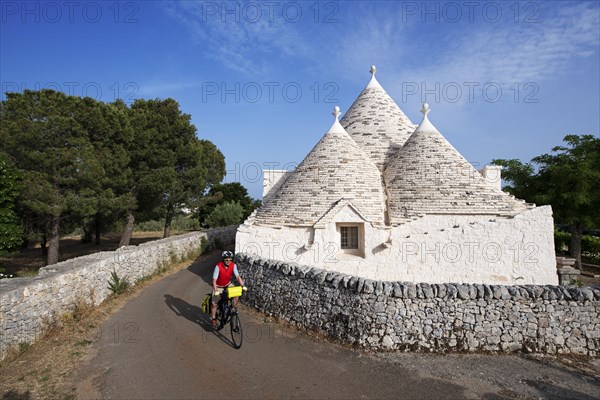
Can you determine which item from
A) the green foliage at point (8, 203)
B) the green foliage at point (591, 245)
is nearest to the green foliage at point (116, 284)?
the green foliage at point (8, 203)

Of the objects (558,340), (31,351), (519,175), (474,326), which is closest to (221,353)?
(31,351)

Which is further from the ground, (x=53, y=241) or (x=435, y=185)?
(x=435, y=185)

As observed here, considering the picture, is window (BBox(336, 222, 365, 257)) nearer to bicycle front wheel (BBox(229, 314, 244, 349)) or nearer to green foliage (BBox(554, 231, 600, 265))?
bicycle front wheel (BBox(229, 314, 244, 349))

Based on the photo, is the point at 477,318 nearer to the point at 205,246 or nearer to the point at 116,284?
the point at 116,284

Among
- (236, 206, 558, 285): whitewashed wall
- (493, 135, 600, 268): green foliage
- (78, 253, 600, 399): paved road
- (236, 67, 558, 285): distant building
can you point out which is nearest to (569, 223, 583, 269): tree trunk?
(493, 135, 600, 268): green foliage

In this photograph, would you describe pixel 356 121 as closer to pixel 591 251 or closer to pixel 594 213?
pixel 594 213

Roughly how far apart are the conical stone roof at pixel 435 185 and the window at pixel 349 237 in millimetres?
1401

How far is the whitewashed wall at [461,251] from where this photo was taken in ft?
34.4

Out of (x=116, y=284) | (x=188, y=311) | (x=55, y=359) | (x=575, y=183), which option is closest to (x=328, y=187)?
(x=188, y=311)

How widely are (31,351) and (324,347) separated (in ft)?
17.8

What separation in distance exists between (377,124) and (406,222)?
636 cm

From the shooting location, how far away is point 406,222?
11.0 meters

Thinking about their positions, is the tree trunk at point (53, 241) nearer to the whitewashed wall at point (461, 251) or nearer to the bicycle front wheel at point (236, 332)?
A: the whitewashed wall at point (461, 251)

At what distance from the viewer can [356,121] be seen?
15906 millimetres
